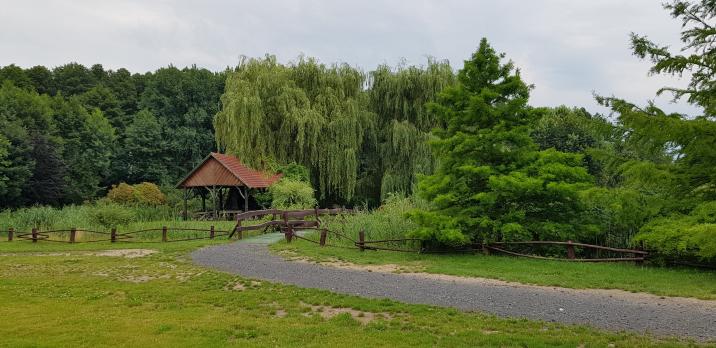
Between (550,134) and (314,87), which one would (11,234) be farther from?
(550,134)

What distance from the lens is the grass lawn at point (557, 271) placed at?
9.11 m

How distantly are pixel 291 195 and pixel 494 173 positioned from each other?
539 inches

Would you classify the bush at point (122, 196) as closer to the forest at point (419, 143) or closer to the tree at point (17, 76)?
the forest at point (419, 143)

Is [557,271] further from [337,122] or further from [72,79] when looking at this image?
[72,79]

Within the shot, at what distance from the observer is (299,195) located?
82.0 ft

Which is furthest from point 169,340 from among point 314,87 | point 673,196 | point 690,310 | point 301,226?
point 314,87

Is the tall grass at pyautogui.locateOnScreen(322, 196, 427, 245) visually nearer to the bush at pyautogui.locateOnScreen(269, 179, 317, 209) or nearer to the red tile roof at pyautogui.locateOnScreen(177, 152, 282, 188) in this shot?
the bush at pyautogui.locateOnScreen(269, 179, 317, 209)

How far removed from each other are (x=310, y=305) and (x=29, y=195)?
3627 cm

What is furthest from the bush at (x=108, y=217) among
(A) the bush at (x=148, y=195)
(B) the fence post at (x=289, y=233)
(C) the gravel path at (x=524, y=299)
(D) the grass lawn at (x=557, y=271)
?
(A) the bush at (x=148, y=195)

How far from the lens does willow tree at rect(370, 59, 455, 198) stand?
25516 millimetres

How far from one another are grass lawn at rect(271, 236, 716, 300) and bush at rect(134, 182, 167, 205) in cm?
2420

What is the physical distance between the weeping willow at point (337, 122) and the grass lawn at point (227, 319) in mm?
16022

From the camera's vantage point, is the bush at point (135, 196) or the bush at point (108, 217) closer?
the bush at point (108, 217)

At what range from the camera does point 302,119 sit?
25.9 metres
